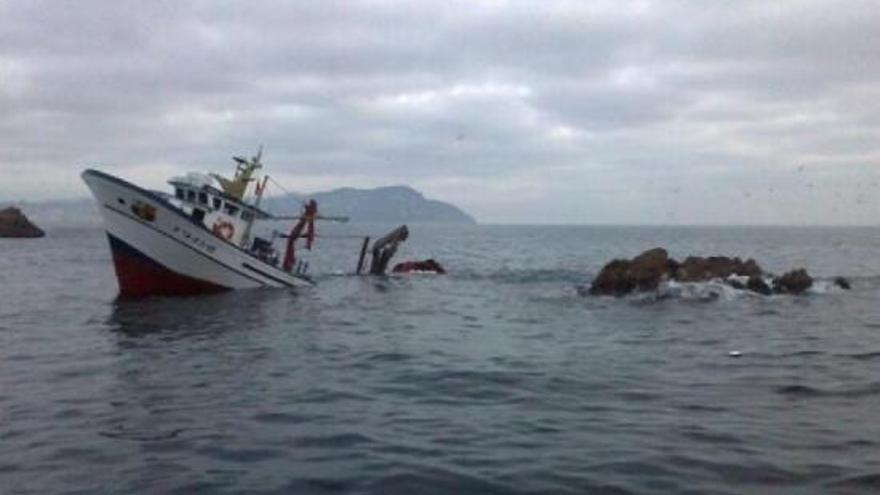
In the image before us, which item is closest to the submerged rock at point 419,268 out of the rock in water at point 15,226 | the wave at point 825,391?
the wave at point 825,391

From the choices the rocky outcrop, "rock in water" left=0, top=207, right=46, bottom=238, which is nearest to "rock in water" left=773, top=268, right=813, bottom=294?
the rocky outcrop

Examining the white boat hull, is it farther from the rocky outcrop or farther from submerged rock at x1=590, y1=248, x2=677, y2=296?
the rocky outcrop

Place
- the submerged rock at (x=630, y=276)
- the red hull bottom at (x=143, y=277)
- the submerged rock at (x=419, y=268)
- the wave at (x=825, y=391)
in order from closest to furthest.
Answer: the wave at (x=825, y=391) → the red hull bottom at (x=143, y=277) → the submerged rock at (x=630, y=276) → the submerged rock at (x=419, y=268)

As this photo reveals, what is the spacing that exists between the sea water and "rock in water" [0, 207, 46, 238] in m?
123

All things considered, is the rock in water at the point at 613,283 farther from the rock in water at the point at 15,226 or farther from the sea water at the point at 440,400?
the rock in water at the point at 15,226

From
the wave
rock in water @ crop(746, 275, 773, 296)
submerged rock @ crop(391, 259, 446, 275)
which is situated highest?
rock in water @ crop(746, 275, 773, 296)

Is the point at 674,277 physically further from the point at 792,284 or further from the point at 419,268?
the point at 419,268

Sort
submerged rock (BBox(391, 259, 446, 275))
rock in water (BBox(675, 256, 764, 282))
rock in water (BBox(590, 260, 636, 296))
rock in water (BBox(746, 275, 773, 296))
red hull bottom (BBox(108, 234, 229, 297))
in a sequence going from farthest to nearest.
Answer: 1. submerged rock (BBox(391, 259, 446, 275))
2. rock in water (BBox(675, 256, 764, 282))
3. rock in water (BBox(590, 260, 636, 296))
4. rock in water (BBox(746, 275, 773, 296))
5. red hull bottom (BBox(108, 234, 229, 297))

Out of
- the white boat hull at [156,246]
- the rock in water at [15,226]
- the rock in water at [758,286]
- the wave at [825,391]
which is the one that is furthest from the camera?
the rock in water at [15,226]

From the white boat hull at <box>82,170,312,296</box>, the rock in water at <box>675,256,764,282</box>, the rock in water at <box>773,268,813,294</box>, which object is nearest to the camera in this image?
the white boat hull at <box>82,170,312,296</box>

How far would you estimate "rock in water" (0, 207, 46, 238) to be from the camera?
14162 cm

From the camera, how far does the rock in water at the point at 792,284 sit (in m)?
38.6

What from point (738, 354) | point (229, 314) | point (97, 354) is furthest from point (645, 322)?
point (97, 354)

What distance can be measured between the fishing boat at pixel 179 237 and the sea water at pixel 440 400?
168 inches
